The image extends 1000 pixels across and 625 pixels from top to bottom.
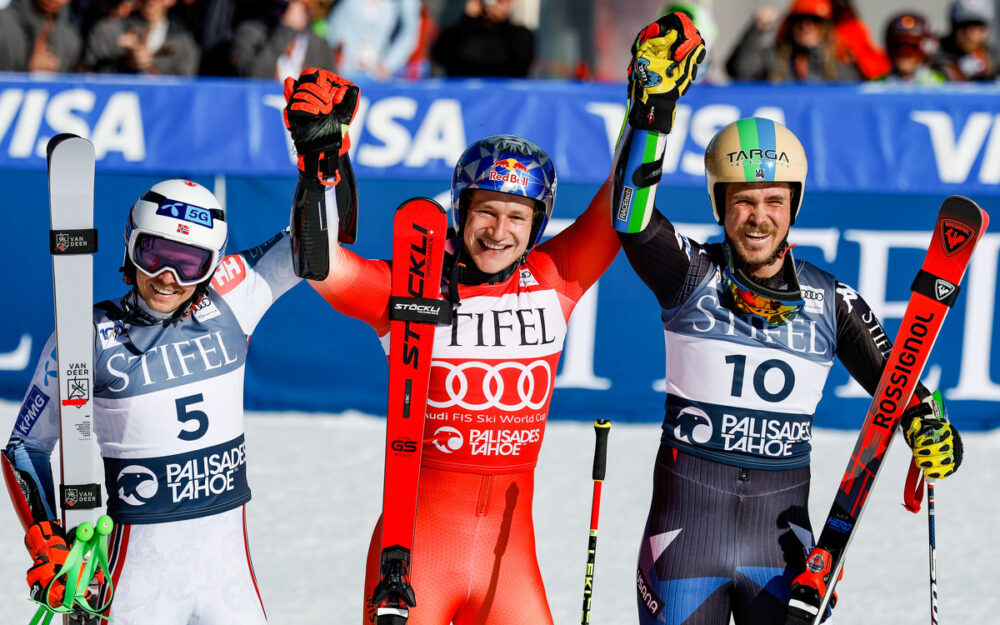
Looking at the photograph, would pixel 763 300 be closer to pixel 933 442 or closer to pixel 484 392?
pixel 933 442

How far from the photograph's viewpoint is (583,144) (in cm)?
886

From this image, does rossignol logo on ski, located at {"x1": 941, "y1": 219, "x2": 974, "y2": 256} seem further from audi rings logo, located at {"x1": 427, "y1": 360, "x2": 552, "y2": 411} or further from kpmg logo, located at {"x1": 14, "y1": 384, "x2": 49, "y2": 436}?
kpmg logo, located at {"x1": 14, "y1": 384, "x2": 49, "y2": 436}

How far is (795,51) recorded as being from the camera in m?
10.2

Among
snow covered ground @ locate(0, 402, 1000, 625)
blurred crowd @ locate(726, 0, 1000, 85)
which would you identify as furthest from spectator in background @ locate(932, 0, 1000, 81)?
snow covered ground @ locate(0, 402, 1000, 625)

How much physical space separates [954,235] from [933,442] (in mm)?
719

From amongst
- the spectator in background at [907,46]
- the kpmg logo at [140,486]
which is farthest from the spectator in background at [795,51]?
the kpmg logo at [140,486]

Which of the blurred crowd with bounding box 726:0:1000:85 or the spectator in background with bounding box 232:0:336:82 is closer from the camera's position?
the spectator in background with bounding box 232:0:336:82

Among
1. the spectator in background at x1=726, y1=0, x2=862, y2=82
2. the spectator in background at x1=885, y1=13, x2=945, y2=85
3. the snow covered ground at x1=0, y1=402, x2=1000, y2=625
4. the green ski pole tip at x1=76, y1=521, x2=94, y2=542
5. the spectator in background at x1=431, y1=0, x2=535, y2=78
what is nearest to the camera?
the green ski pole tip at x1=76, y1=521, x2=94, y2=542

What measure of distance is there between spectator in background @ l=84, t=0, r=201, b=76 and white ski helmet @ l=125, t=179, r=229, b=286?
6520mm

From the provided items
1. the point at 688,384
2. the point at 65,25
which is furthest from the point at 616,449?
the point at 65,25

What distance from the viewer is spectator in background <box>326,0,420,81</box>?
10.5 meters

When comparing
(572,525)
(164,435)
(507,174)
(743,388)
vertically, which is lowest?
(572,525)

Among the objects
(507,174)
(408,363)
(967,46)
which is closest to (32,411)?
(408,363)

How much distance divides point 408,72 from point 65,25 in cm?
311
